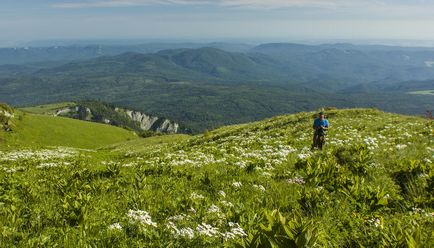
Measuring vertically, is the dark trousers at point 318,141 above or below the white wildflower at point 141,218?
below

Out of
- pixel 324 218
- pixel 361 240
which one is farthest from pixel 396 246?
pixel 324 218

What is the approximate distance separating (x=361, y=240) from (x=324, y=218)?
137 centimetres

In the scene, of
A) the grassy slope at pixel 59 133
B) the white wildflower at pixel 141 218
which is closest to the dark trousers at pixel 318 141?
the white wildflower at pixel 141 218

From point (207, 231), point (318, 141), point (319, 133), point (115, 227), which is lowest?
point (318, 141)

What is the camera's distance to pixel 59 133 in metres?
96.1

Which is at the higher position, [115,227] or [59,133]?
[115,227]

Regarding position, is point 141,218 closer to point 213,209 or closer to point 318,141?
point 213,209

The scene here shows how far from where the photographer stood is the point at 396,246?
431 cm

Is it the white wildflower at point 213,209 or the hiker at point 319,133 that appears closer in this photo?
the white wildflower at point 213,209

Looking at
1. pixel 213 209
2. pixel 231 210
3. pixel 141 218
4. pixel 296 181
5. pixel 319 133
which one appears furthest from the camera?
pixel 319 133

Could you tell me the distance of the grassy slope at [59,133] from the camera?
87.6m

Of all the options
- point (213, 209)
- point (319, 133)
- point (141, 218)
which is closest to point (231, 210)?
point (213, 209)

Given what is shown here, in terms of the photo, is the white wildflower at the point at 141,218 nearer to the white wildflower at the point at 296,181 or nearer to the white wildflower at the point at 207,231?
the white wildflower at the point at 207,231

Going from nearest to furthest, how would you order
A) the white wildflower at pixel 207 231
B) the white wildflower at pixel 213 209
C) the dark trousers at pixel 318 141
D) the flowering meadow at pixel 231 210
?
the flowering meadow at pixel 231 210 → the white wildflower at pixel 207 231 → the white wildflower at pixel 213 209 → the dark trousers at pixel 318 141
